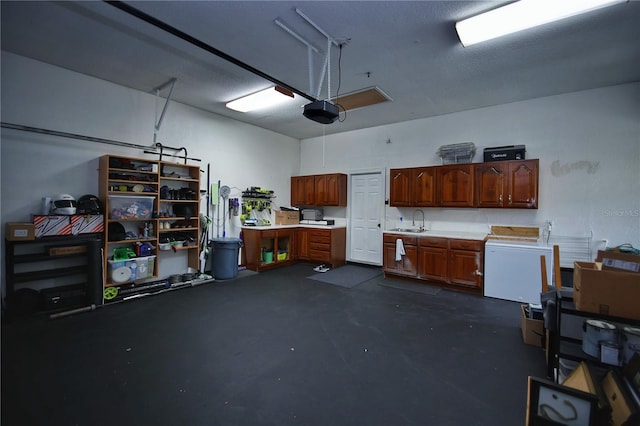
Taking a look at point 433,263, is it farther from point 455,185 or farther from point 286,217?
point 286,217

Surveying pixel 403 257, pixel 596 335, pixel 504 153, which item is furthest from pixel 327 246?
pixel 596 335

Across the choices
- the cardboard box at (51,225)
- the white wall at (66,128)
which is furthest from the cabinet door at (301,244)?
the cardboard box at (51,225)

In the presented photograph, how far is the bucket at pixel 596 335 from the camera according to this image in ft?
6.47

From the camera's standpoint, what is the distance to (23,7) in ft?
8.45

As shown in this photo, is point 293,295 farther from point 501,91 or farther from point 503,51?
point 501,91

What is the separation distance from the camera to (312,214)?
6.91 m

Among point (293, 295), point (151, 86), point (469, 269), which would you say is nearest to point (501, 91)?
point (469, 269)

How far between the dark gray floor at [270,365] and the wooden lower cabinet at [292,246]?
73.9 inches

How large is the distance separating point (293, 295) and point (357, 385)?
7.38 ft

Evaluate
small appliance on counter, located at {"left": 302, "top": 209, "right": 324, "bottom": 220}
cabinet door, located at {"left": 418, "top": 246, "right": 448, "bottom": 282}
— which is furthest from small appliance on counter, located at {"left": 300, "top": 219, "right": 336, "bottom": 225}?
cabinet door, located at {"left": 418, "top": 246, "right": 448, "bottom": 282}

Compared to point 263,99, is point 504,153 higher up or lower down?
lower down

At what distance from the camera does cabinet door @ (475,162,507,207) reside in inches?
179

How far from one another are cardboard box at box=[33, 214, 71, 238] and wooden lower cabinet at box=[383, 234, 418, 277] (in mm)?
4857

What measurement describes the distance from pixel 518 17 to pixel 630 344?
2746 mm
